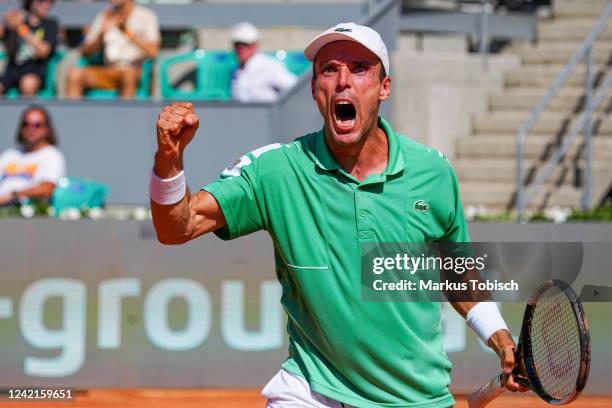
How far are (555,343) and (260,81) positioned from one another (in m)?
7.92

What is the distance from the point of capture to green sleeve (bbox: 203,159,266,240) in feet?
13.5

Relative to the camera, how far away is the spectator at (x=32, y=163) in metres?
10.2

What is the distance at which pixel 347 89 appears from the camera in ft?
13.3

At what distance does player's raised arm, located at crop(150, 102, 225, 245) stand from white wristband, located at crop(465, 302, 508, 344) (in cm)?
95

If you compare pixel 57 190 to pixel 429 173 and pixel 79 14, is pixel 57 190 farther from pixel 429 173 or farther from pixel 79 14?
pixel 429 173

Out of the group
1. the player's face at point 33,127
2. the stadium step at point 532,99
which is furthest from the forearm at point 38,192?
the stadium step at point 532,99

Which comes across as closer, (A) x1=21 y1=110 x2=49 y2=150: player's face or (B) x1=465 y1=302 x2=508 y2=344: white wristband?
(B) x1=465 y1=302 x2=508 y2=344: white wristband

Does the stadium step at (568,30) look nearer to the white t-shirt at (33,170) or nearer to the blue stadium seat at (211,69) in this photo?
the blue stadium seat at (211,69)

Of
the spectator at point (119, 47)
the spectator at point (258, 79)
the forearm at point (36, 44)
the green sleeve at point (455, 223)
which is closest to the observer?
the green sleeve at point (455, 223)

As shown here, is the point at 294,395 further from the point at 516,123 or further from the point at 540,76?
the point at 540,76

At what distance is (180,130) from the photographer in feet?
12.1

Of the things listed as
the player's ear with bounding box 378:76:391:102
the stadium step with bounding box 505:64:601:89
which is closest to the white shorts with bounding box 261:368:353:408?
the player's ear with bounding box 378:76:391:102

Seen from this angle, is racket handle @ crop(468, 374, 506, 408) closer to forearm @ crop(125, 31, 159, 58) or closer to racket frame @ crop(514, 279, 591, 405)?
racket frame @ crop(514, 279, 591, 405)

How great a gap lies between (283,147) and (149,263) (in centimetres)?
479
